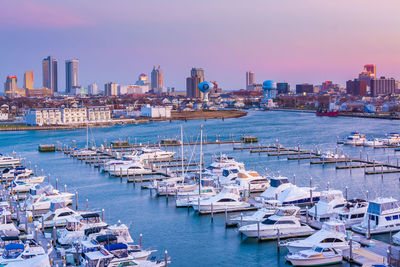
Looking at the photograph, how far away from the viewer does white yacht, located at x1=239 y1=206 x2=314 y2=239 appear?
10.2m

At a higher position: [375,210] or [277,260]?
[375,210]

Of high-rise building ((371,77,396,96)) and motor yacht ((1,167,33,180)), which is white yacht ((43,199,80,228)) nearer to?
motor yacht ((1,167,33,180))

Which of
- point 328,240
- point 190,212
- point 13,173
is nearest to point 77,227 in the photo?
point 190,212

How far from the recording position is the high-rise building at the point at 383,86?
447ft

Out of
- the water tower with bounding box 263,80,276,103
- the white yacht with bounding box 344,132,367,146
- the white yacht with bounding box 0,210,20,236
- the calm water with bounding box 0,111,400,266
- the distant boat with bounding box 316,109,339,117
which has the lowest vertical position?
the calm water with bounding box 0,111,400,266

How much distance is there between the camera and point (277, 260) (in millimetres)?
9352

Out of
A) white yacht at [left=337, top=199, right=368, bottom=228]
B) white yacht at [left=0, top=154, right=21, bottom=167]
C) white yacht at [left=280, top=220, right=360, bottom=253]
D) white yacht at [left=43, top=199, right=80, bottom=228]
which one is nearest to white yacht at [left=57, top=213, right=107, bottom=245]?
white yacht at [left=43, top=199, right=80, bottom=228]

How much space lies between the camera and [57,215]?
38.0 feet

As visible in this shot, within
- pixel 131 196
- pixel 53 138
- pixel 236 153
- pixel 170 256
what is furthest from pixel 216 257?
pixel 53 138

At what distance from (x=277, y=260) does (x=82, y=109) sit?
42.6m

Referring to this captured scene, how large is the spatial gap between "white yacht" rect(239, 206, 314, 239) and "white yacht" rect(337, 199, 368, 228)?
79 cm

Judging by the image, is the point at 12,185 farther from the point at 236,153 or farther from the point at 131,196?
the point at 236,153

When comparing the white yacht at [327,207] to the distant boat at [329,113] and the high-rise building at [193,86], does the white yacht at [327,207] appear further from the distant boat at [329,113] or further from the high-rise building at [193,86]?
the high-rise building at [193,86]

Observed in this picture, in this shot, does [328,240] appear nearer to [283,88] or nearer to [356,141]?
[356,141]
